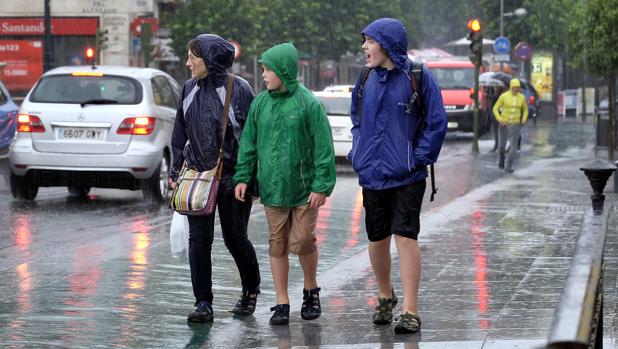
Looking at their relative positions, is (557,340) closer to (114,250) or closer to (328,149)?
(328,149)

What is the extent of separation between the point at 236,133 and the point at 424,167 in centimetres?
118

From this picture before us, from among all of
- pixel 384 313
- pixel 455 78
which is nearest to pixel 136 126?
Answer: pixel 384 313

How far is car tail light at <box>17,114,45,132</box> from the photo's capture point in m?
16.4

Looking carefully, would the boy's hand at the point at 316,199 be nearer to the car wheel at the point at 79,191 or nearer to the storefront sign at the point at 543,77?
the car wheel at the point at 79,191

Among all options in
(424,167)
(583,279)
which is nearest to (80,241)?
(424,167)

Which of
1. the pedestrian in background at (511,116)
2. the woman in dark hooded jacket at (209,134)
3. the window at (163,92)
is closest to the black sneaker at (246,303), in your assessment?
the woman in dark hooded jacket at (209,134)

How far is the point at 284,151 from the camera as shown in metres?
7.96

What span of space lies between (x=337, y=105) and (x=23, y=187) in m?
11.0

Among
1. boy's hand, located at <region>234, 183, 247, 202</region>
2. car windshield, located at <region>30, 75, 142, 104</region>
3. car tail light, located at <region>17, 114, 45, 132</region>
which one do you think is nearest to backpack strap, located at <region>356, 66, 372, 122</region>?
boy's hand, located at <region>234, 183, 247, 202</region>

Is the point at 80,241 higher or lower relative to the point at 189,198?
lower

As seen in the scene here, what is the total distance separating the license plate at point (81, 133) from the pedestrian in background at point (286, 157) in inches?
330

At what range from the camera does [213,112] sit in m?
8.37

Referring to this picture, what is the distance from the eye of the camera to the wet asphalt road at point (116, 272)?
307 inches

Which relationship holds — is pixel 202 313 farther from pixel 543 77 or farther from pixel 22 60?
pixel 543 77
